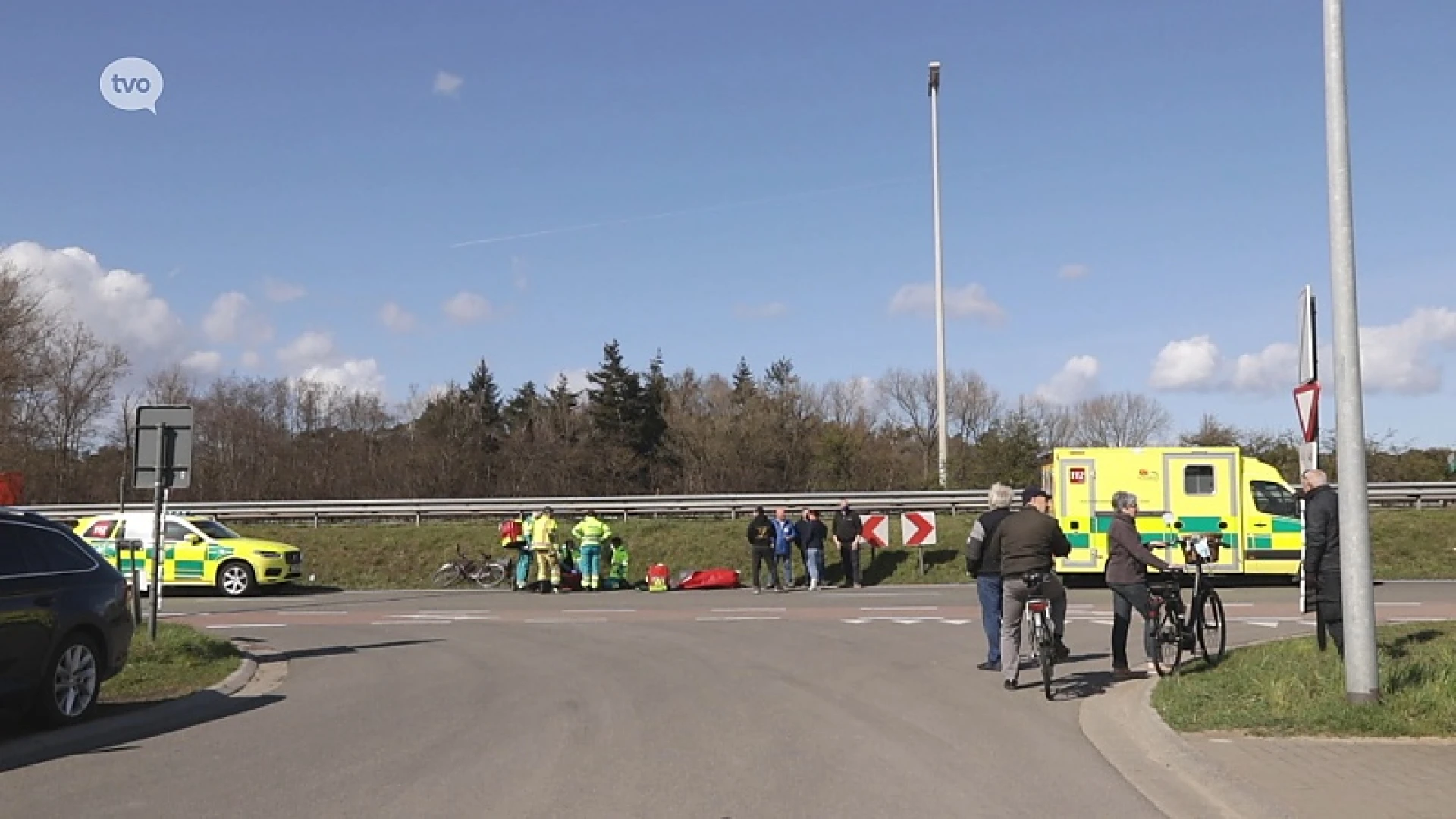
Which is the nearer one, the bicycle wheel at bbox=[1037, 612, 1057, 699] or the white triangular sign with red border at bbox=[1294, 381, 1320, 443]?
the bicycle wheel at bbox=[1037, 612, 1057, 699]

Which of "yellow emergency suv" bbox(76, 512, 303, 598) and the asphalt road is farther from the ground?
"yellow emergency suv" bbox(76, 512, 303, 598)

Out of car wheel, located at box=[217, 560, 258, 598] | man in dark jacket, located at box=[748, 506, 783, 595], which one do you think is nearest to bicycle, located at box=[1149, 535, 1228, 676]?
man in dark jacket, located at box=[748, 506, 783, 595]

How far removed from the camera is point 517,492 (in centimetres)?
5175

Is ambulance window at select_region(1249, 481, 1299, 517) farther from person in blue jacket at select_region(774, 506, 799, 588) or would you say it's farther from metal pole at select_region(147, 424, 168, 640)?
metal pole at select_region(147, 424, 168, 640)

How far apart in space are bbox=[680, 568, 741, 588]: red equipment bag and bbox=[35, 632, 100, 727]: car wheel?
1795 centimetres

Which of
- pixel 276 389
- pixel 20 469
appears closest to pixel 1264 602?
pixel 20 469

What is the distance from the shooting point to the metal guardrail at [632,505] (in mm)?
32406

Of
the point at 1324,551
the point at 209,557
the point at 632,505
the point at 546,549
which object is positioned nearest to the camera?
the point at 1324,551

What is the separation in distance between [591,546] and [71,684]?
17.2 metres

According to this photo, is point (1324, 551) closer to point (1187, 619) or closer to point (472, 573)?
point (1187, 619)

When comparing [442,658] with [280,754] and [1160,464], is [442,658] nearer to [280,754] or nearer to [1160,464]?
[280,754]

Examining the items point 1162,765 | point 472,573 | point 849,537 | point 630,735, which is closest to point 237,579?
point 472,573

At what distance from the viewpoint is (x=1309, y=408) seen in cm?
1153

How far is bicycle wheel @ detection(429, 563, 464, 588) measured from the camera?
2959 cm
